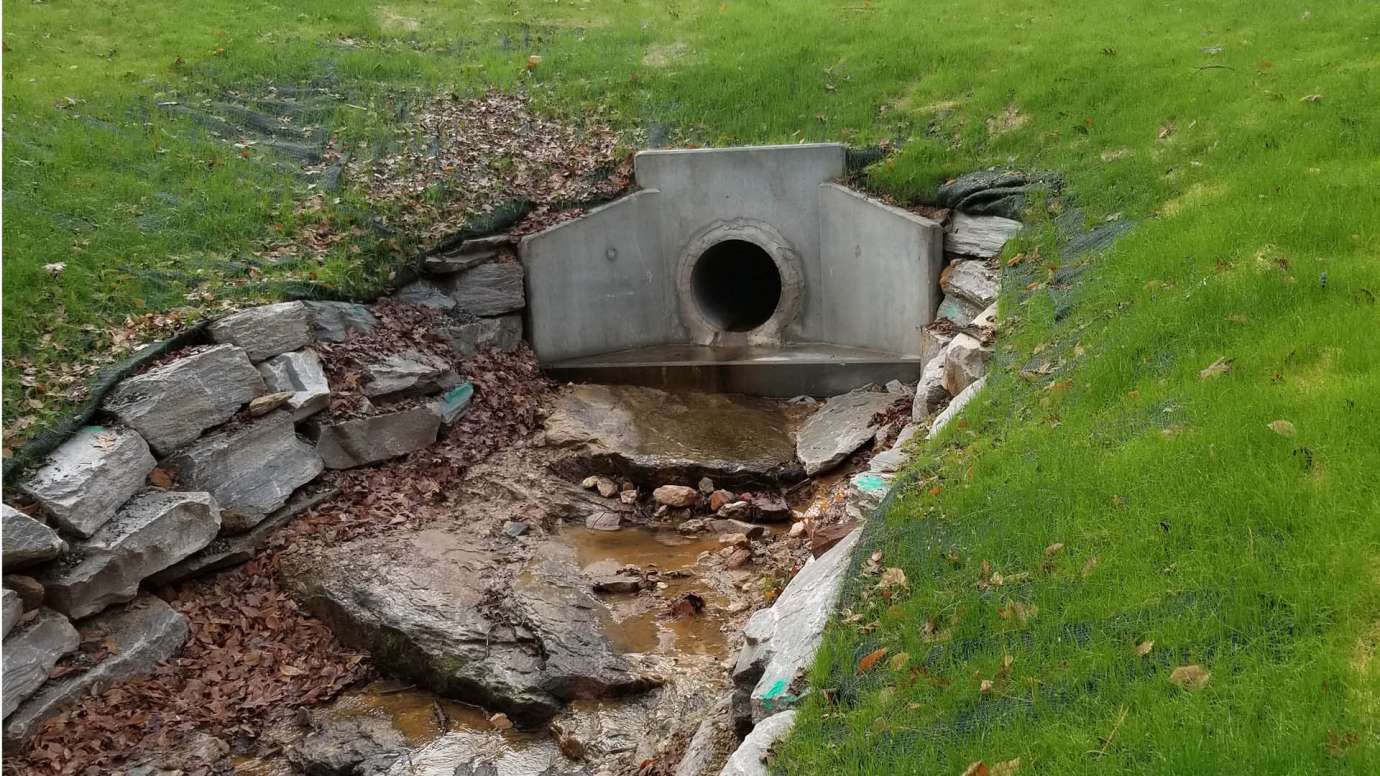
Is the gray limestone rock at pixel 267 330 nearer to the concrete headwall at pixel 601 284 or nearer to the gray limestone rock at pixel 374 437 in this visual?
the gray limestone rock at pixel 374 437

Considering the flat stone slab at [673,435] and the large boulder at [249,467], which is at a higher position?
the large boulder at [249,467]

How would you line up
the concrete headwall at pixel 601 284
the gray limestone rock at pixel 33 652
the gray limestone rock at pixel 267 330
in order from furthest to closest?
the concrete headwall at pixel 601 284 < the gray limestone rock at pixel 267 330 < the gray limestone rock at pixel 33 652

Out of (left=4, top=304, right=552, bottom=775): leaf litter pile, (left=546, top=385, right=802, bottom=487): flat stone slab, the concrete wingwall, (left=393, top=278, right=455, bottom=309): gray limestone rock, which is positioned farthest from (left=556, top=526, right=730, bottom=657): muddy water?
the concrete wingwall

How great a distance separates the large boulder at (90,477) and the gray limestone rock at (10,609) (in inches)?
18.2

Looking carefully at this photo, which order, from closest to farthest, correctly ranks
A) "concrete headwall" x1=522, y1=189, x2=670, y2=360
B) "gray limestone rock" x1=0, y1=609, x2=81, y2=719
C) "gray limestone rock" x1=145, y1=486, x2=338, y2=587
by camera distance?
"gray limestone rock" x1=0, y1=609, x2=81, y2=719
"gray limestone rock" x1=145, y1=486, x2=338, y2=587
"concrete headwall" x1=522, y1=189, x2=670, y2=360

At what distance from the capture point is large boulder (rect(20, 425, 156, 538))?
297 inches

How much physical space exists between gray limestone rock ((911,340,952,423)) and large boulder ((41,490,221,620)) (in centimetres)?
564

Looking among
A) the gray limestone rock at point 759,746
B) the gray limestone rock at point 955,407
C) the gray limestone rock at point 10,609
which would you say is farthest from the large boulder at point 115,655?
the gray limestone rock at point 955,407

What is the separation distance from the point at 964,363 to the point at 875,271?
3777 millimetres

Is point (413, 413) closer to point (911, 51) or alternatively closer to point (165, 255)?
point (165, 255)

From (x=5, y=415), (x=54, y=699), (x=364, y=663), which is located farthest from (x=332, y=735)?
(x=5, y=415)

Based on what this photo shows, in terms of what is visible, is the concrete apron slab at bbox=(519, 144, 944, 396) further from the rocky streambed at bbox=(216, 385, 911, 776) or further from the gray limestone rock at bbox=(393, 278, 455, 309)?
the rocky streambed at bbox=(216, 385, 911, 776)

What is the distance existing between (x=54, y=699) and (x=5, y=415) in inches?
80.6

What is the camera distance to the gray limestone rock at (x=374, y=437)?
9.63 metres
